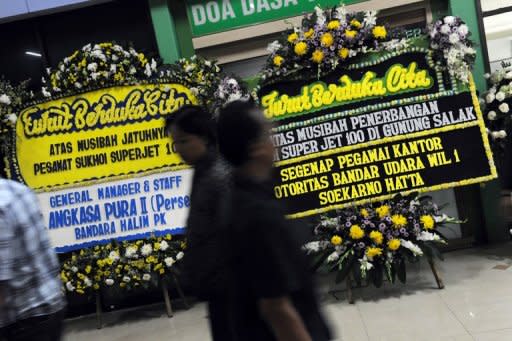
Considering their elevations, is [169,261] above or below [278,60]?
below

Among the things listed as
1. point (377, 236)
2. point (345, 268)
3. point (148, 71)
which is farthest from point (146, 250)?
point (377, 236)

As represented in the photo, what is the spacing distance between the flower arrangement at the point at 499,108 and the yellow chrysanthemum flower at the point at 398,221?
3.23 feet

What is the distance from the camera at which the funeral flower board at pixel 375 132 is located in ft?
11.4

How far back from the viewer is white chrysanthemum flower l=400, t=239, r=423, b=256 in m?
3.35

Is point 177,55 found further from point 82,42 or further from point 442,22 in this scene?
point 442,22

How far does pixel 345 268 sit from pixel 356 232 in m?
0.28

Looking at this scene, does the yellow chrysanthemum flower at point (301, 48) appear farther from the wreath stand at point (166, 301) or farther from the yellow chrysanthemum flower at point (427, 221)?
the wreath stand at point (166, 301)

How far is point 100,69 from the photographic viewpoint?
388 centimetres

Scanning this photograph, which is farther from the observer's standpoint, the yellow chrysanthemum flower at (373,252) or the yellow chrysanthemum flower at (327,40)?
the yellow chrysanthemum flower at (327,40)

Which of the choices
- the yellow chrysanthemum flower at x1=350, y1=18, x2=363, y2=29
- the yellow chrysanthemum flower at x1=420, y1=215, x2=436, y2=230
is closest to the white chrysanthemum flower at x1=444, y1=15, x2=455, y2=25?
the yellow chrysanthemum flower at x1=350, y1=18, x2=363, y2=29

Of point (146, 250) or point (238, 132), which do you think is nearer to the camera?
point (238, 132)

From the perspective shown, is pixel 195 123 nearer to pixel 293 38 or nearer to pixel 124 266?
pixel 293 38

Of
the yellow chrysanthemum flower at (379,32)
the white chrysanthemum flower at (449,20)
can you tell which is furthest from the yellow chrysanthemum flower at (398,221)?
the white chrysanthemum flower at (449,20)

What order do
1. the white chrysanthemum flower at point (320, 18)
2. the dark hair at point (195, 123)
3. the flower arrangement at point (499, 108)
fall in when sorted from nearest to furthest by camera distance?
1. the dark hair at point (195, 123)
2. the white chrysanthemum flower at point (320, 18)
3. the flower arrangement at point (499, 108)
